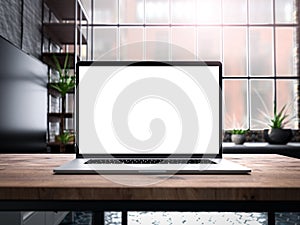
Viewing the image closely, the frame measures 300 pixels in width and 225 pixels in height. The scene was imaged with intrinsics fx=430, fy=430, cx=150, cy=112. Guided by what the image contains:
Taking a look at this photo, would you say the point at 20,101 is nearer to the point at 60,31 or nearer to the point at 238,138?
the point at 60,31

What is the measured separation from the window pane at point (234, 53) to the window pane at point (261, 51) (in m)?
0.07

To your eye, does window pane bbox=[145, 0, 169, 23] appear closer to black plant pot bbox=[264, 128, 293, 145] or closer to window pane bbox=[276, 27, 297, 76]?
window pane bbox=[276, 27, 297, 76]

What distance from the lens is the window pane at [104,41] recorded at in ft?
13.0

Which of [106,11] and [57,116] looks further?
[106,11]

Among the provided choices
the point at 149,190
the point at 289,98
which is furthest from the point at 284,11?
the point at 149,190

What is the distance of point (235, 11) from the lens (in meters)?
4.04

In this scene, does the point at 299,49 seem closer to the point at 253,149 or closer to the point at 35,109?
the point at 253,149

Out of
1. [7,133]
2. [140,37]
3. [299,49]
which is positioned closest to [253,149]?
[299,49]

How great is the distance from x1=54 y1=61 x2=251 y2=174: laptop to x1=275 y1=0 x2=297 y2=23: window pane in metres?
3.35

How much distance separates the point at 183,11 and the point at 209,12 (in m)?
0.24

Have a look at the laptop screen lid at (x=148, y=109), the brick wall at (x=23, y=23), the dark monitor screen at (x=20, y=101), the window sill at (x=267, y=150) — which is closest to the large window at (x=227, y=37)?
the window sill at (x=267, y=150)

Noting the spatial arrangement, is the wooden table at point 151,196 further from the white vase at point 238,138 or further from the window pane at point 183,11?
A: the window pane at point 183,11

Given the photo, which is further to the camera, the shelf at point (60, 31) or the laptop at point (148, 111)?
the shelf at point (60, 31)

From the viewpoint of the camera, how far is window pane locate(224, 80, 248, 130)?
12.6 feet
